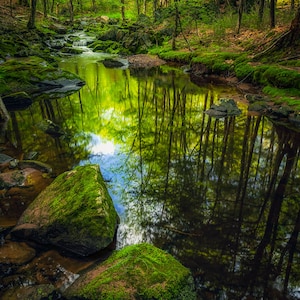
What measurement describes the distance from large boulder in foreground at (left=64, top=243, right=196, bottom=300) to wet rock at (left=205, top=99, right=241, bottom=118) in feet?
28.5

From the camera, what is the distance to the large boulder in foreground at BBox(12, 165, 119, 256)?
5.11 m

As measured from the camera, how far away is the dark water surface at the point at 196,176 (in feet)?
16.1

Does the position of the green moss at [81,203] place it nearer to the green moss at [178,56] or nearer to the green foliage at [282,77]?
the green foliage at [282,77]

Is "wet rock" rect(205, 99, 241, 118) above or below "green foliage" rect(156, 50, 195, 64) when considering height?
below

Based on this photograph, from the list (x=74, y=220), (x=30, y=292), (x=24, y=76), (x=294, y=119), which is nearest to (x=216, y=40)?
(x=24, y=76)

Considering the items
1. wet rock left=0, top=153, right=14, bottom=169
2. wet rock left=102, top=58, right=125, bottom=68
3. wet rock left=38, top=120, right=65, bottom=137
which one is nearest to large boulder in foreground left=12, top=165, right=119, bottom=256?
wet rock left=0, top=153, right=14, bottom=169

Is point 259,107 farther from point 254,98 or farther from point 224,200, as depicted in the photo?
point 224,200

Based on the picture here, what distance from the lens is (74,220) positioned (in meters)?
5.24

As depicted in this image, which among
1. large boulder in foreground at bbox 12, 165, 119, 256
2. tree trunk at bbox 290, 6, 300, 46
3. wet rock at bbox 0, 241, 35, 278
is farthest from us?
tree trunk at bbox 290, 6, 300, 46

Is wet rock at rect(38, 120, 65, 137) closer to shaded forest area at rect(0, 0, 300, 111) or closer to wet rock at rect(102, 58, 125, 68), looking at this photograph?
shaded forest area at rect(0, 0, 300, 111)

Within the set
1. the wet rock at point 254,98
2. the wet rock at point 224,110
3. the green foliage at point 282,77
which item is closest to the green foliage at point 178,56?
the green foliage at point 282,77

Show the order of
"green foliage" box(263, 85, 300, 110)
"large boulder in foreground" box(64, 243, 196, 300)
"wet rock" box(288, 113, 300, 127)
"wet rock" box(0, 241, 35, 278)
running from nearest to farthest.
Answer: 1. "large boulder in foreground" box(64, 243, 196, 300)
2. "wet rock" box(0, 241, 35, 278)
3. "wet rock" box(288, 113, 300, 127)
4. "green foliage" box(263, 85, 300, 110)

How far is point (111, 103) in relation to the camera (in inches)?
580

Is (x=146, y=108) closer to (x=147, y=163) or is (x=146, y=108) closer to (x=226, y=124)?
(x=226, y=124)
